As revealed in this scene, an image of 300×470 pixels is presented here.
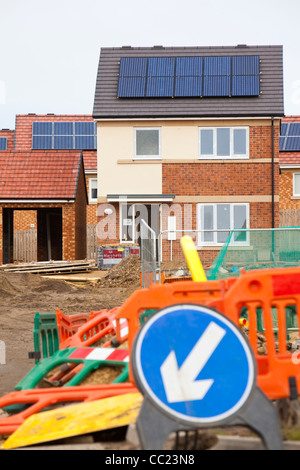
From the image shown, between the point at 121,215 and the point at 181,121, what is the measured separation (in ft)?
14.5

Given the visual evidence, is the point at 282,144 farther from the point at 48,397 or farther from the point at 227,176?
the point at 48,397

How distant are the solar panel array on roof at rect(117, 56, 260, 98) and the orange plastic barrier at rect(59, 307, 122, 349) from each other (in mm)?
18678

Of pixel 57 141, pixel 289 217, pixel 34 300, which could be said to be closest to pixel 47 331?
pixel 34 300

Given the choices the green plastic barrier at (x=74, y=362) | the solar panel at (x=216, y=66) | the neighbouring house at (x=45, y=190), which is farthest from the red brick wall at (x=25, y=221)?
the green plastic barrier at (x=74, y=362)

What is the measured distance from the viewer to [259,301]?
138 inches

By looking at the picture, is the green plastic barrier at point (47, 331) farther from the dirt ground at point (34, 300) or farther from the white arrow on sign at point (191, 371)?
the white arrow on sign at point (191, 371)

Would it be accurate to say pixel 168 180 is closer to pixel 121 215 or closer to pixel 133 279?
pixel 121 215

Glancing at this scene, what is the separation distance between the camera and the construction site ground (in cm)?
741

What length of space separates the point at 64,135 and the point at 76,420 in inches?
1356

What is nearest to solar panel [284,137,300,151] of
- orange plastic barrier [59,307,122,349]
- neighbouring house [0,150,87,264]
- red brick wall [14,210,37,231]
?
neighbouring house [0,150,87,264]

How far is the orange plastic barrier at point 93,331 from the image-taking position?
5.82 metres

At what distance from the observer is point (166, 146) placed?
78.6ft

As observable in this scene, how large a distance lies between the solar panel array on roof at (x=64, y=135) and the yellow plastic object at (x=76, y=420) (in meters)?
33.4

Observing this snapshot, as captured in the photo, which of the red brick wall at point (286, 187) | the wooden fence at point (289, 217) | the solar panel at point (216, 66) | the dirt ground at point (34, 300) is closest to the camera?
the dirt ground at point (34, 300)
